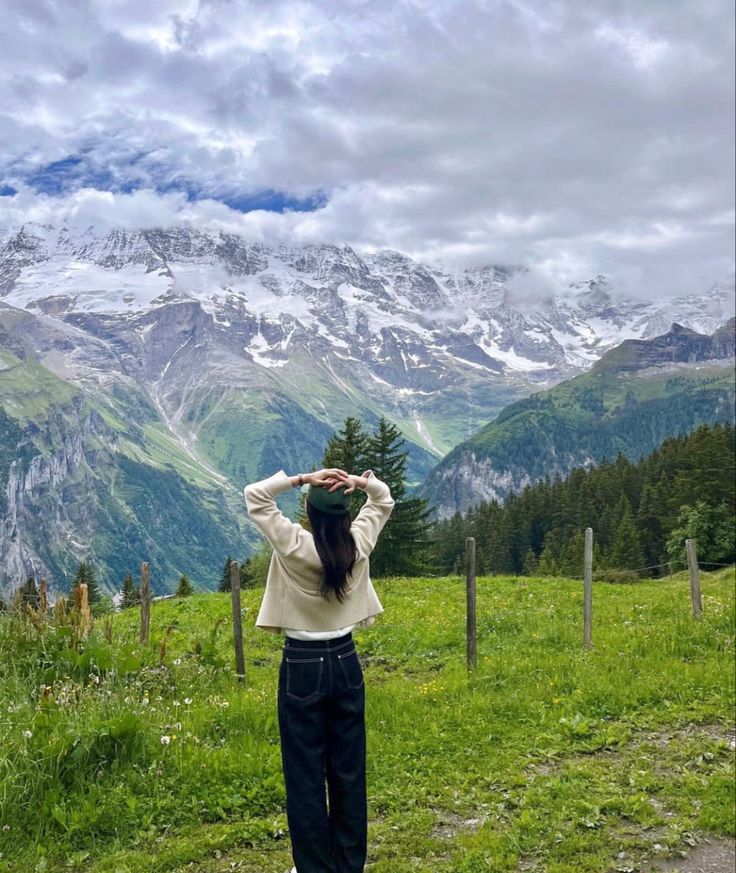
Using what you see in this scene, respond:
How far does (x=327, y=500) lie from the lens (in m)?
6.77

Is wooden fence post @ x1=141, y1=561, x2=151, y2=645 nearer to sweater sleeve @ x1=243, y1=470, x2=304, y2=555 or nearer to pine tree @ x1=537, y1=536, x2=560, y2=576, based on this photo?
sweater sleeve @ x1=243, y1=470, x2=304, y2=555

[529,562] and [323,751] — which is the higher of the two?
[323,751]

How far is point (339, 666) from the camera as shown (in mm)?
6898

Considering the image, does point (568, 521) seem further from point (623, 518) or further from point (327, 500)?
point (327, 500)

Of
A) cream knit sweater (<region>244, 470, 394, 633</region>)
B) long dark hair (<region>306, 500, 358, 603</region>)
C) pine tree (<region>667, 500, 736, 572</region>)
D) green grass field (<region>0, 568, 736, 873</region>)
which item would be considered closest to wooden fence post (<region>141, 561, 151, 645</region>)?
green grass field (<region>0, 568, 736, 873</region>)

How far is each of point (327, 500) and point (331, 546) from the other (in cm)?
45

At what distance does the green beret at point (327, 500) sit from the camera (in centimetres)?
676

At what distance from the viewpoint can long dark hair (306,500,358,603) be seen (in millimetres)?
6789

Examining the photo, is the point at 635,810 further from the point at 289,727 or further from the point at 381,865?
the point at 289,727

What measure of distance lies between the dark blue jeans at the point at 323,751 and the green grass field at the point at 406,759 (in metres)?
1.06

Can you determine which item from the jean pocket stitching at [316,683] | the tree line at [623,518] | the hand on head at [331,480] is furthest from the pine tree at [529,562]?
the hand on head at [331,480]

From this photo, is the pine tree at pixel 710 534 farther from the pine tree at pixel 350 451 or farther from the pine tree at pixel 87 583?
the pine tree at pixel 87 583

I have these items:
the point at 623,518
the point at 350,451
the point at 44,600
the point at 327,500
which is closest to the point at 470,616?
the point at 44,600

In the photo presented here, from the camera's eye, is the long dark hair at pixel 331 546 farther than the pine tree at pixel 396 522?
A: No
